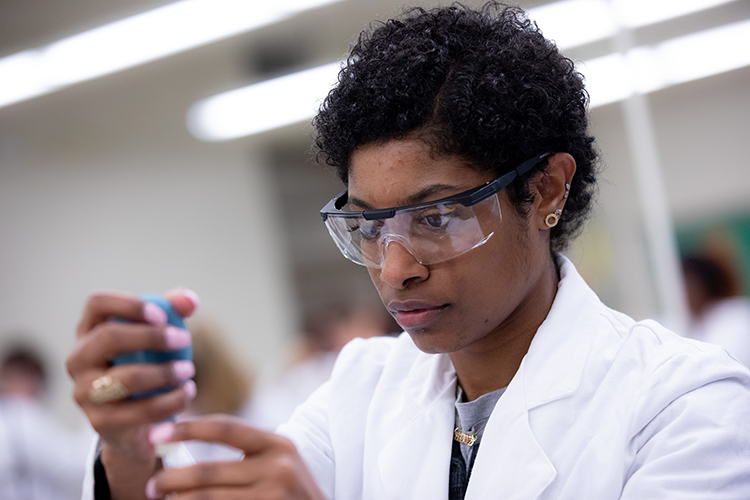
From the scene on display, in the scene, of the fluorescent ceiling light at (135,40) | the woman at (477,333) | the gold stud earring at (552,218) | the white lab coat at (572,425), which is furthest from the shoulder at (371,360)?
the fluorescent ceiling light at (135,40)

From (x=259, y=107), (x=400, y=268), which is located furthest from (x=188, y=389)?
(x=259, y=107)

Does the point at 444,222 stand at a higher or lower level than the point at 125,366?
higher

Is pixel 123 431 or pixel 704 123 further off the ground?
pixel 704 123

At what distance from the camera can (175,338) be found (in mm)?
941

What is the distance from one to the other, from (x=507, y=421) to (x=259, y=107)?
4480 millimetres

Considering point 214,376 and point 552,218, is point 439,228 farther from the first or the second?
point 214,376

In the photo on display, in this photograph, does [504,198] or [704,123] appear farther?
[704,123]

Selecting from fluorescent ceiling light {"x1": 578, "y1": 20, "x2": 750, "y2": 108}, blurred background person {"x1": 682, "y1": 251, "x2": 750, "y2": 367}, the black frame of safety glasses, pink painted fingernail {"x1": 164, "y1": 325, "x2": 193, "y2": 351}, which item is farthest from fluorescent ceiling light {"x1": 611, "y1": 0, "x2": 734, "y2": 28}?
pink painted fingernail {"x1": 164, "y1": 325, "x2": 193, "y2": 351}

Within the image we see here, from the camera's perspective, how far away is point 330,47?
4992mm

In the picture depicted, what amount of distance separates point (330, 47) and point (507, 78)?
13.1ft

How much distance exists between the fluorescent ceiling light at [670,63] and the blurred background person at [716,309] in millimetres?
1220

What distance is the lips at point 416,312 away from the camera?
126 centimetres

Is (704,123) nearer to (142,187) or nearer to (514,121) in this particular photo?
(514,121)

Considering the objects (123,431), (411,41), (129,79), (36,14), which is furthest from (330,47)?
(123,431)
